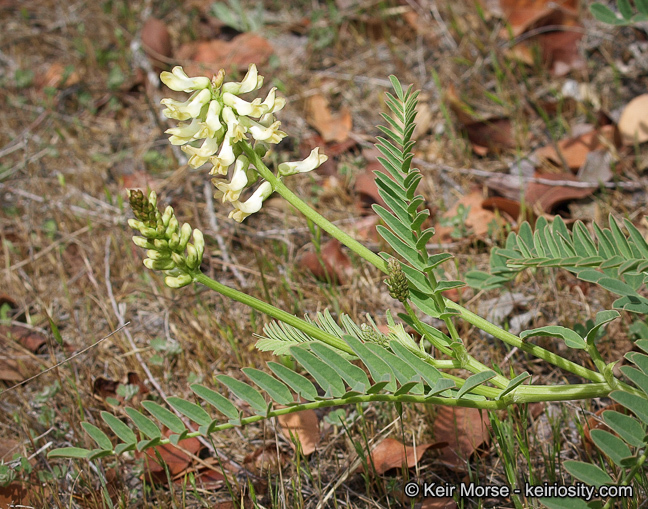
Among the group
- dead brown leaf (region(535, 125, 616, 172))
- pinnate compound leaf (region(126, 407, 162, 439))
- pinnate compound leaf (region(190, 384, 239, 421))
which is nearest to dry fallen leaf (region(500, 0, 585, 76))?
dead brown leaf (region(535, 125, 616, 172))

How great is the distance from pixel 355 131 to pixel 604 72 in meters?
1.41

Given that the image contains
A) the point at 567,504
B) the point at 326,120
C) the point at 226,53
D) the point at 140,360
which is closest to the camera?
the point at 567,504

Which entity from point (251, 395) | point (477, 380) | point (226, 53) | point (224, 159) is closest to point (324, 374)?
point (251, 395)

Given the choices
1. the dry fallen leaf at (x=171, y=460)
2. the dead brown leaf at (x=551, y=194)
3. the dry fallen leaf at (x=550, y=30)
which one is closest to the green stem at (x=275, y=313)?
the dry fallen leaf at (x=171, y=460)

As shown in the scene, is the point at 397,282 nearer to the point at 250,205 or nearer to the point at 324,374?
the point at 324,374

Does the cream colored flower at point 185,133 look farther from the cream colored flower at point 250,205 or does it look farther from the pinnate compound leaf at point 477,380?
the pinnate compound leaf at point 477,380

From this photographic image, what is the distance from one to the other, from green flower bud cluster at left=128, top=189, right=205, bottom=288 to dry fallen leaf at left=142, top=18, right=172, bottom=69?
3043 millimetres

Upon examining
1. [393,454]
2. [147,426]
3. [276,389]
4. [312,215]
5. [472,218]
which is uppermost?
[312,215]

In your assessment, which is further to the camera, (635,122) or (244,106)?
(635,122)

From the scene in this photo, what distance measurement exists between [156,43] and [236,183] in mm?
3102

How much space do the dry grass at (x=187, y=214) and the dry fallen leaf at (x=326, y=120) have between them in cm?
7

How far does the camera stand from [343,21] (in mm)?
4133

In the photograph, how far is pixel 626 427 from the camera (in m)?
1.30

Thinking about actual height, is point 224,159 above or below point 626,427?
above
